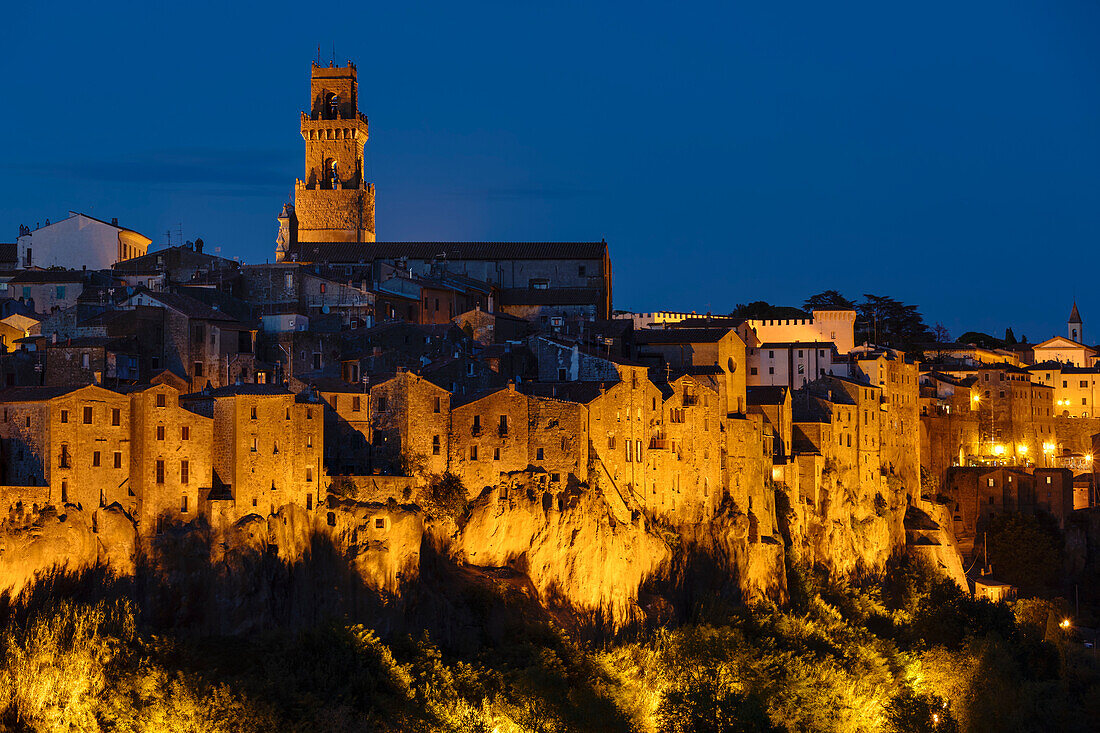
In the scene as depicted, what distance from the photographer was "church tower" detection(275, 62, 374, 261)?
101938 mm

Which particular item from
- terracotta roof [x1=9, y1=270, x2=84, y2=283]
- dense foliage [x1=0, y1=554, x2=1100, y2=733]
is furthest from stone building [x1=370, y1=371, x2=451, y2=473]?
terracotta roof [x1=9, y1=270, x2=84, y2=283]

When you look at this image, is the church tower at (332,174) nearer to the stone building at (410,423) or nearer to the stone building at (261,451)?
the stone building at (410,423)

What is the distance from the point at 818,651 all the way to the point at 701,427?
10.4 meters

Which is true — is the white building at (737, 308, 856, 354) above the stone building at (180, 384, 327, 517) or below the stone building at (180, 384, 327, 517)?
above

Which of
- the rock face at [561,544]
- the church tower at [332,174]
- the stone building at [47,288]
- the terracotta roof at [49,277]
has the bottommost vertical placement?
the rock face at [561,544]

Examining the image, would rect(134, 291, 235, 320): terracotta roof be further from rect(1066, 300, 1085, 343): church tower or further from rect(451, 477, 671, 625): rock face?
rect(1066, 300, 1085, 343): church tower

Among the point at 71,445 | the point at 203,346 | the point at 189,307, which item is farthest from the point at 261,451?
the point at 189,307

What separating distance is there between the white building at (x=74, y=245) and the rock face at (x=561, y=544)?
126ft

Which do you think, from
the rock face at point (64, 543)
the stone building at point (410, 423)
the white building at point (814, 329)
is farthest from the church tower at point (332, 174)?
the rock face at point (64, 543)

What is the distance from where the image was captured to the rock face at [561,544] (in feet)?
193

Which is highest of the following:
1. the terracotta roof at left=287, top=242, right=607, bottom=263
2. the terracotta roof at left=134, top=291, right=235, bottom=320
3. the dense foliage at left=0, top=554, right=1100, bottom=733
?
the terracotta roof at left=287, top=242, right=607, bottom=263

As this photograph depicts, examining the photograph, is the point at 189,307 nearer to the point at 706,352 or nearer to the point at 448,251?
the point at 706,352

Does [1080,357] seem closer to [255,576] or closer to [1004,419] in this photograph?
[1004,419]

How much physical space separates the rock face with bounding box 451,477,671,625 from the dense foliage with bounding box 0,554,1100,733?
2.01m
